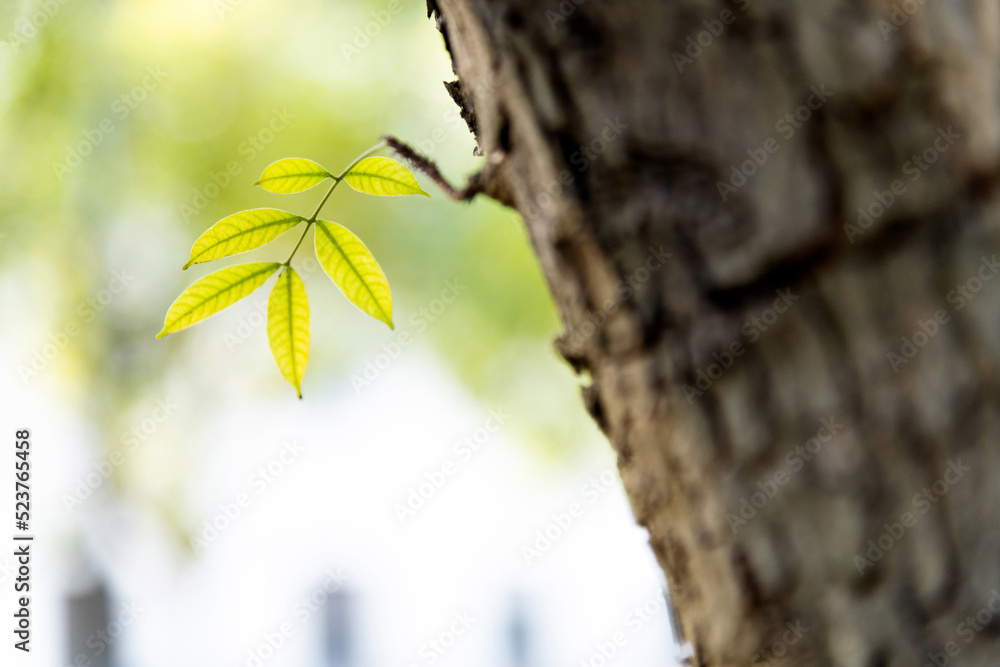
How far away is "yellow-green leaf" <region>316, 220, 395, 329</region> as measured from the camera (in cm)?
48

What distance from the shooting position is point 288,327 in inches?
18.4

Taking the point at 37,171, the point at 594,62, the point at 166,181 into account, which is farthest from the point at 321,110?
the point at 594,62

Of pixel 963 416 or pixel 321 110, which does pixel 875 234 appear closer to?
pixel 963 416

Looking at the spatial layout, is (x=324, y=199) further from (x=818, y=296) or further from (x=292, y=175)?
(x=818, y=296)

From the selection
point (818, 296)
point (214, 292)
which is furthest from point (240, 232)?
point (818, 296)

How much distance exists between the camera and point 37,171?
3648mm

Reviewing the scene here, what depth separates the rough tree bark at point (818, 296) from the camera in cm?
28

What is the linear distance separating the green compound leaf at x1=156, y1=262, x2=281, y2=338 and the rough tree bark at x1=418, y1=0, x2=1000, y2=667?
28 centimetres

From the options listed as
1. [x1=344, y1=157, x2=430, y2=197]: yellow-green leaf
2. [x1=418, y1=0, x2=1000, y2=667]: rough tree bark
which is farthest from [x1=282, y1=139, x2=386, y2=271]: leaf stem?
[x1=418, y1=0, x2=1000, y2=667]: rough tree bark

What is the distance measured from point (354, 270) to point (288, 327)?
0.19 feet

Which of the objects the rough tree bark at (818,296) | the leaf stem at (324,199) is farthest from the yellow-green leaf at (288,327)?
the rough tree bark at (818,296)

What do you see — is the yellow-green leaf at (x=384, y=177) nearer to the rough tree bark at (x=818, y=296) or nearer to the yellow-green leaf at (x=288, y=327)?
the yellow-green leaf at (x=288, y=327)

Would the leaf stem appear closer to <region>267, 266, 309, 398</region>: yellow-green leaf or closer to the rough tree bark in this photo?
<region>267, 266, 309, 398</region>: yellow-green leaf

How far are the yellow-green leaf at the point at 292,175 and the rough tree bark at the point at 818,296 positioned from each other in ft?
0.94
